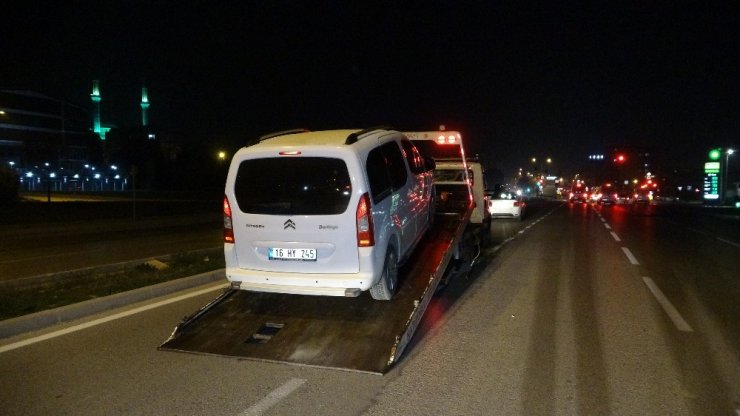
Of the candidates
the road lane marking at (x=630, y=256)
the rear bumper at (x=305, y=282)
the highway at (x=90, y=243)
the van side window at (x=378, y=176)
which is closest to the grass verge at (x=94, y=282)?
the highway at (x=90, y=243)

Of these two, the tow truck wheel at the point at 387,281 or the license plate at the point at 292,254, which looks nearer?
the license plate at the point at 292,254

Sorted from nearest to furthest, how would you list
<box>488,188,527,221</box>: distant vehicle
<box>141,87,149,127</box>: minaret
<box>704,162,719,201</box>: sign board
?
<box>488,188,527,221</box>: distant vehicle < <box>704,162,719,201</box>: sign board < <box>141,87,149,127</box>: minaret

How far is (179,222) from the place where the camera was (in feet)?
94.2

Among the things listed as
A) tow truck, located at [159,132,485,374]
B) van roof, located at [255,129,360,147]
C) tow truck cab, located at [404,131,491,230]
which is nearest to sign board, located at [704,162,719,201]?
tow truck cab, located at [404,131,491,230]

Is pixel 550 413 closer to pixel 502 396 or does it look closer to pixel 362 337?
pixel 502 396

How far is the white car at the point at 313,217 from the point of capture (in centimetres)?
641

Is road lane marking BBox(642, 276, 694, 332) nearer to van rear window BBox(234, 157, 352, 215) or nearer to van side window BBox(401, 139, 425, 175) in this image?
van side window BBox(401, 139, 425, 175)

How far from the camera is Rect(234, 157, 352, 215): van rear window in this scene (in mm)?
6523

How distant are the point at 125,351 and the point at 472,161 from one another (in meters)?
10.7

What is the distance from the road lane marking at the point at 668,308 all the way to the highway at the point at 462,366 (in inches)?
1.5

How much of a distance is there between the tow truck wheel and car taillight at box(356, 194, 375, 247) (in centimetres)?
56

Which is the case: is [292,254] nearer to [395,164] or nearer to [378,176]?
[378,176]

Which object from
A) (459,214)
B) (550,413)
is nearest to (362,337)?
(550,413)

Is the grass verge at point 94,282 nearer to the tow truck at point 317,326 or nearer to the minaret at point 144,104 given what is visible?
the tow truck at point 317,326
